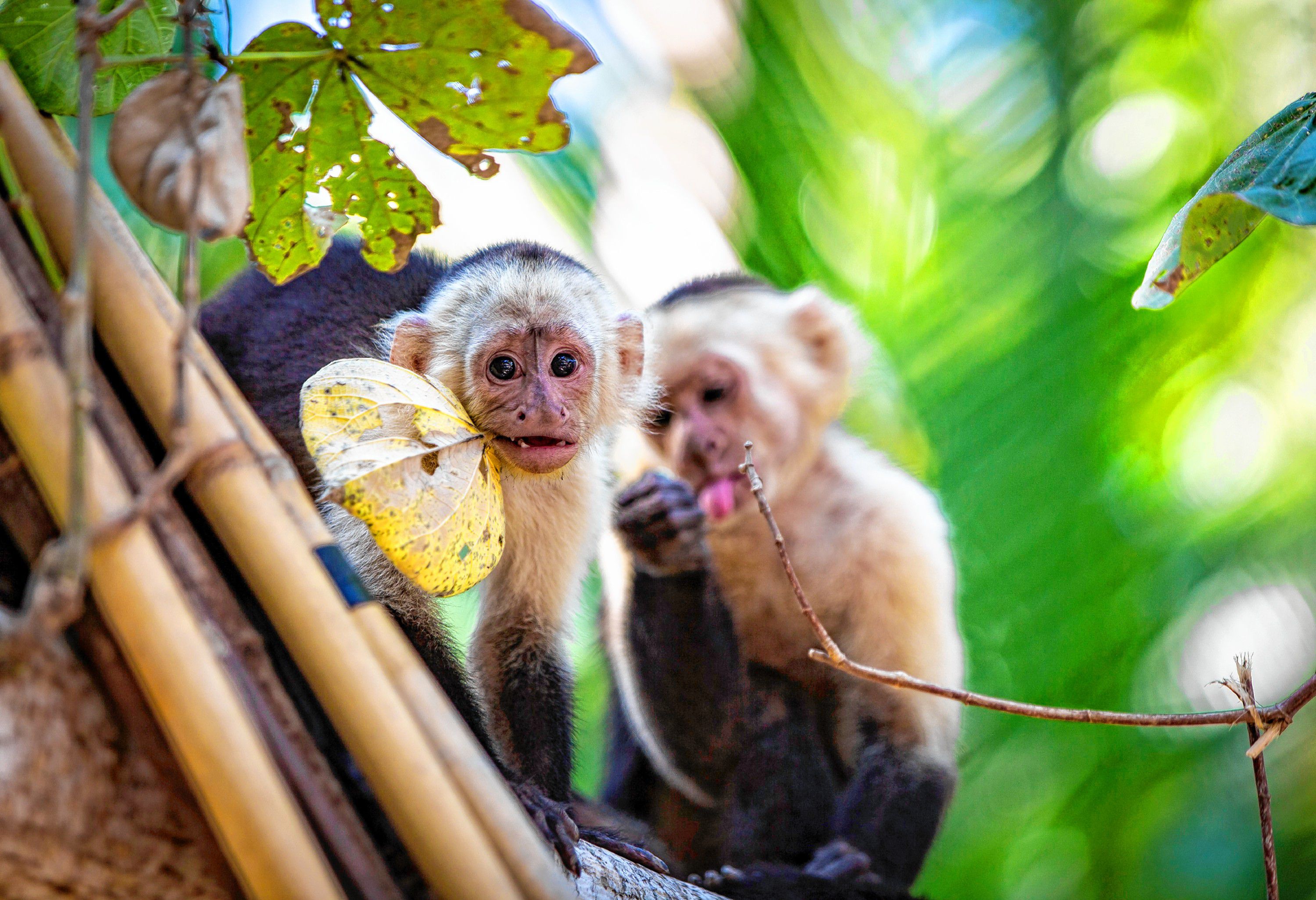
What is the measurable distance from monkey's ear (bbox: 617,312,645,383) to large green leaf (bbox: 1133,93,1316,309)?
1293mm

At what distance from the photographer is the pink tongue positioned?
9.12 ft

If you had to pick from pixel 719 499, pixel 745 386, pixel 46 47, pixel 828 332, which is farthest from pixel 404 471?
pixel 828 332

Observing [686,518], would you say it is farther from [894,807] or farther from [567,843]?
[567,843]

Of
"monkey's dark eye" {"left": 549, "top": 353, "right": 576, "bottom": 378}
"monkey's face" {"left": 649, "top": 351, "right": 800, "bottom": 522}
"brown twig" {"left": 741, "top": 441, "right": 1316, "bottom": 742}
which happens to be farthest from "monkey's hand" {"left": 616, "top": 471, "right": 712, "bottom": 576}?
"brown twig" {"left": 741, "top": 441, "right": 1316, "bottom": 742}

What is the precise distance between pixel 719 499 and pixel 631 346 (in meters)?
0.49

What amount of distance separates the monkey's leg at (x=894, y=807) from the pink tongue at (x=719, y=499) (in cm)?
83

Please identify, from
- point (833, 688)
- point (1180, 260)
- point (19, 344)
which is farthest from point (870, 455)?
point (19, 344)

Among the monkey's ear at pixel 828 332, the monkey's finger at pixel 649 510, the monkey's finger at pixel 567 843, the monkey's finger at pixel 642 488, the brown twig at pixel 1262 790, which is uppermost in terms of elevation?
the monkey's ear at pixel 828 332

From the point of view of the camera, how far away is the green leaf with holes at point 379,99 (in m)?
1.47

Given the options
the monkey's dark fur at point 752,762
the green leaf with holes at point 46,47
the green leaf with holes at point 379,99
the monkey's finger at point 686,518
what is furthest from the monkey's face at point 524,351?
the green leaf with holes at point 46,47

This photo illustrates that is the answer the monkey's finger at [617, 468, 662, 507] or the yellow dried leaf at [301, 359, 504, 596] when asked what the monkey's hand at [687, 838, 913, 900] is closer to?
the monkey's finger at [617, 468, 662, 507]

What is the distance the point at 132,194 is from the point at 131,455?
280 millimetres

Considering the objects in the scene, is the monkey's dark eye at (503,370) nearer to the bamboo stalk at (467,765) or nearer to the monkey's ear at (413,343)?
the monkey's ear at (413,343)

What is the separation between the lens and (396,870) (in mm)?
1002
